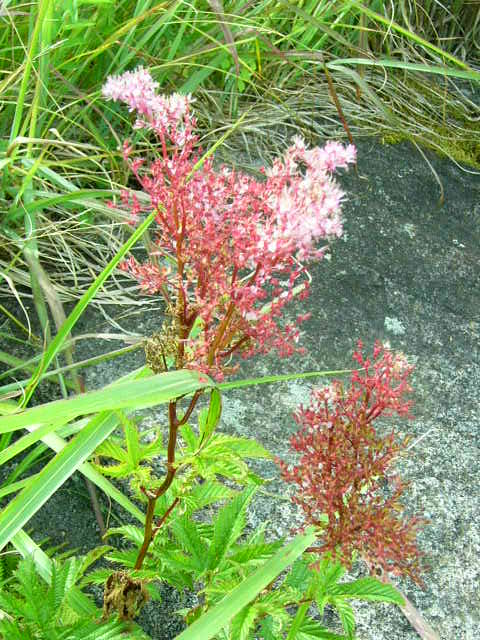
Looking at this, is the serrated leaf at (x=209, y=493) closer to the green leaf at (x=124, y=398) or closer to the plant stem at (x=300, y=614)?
the plant stem at (x=300, y=614)

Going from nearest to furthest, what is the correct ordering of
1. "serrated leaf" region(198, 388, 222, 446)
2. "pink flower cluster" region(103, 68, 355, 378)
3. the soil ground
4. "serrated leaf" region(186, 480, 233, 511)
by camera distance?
"pink flower cluster" region(103, 68, 355, 378) < "serrated leaf" region(198, 388, 222, 446) < "serrated leaf" region(186, 480, 233, 511) < the soil ground

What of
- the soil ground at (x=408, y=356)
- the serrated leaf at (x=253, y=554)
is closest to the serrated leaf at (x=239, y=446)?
→ the serrated leaf at (x=253, y=554)

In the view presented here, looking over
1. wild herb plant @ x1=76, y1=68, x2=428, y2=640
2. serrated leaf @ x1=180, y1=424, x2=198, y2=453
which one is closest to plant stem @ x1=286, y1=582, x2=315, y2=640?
wild herb plant @ x1=76, y1=68, x2=428, y2=640

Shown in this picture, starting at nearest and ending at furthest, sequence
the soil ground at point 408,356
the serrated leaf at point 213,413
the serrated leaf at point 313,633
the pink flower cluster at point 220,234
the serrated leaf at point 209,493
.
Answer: the pink flower cluster at point 220,234 < the serrated leaf at point 213,413 < the serrated leaf at point 313,633 < the serrated leaf at point 209,493 < the soil ground at point 408,356

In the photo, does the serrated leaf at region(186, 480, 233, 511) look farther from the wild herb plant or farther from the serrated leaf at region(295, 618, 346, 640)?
the serrated leaf at region(295, 618, 346, 640)

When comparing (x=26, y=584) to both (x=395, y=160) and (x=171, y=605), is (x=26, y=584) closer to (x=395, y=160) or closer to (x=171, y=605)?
(x=171, y=605)
